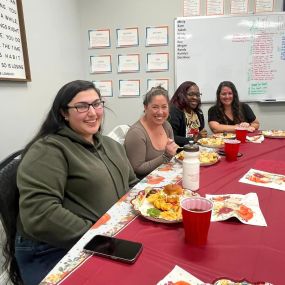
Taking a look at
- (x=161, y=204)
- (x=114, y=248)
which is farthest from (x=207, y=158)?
(x=114, y=248)

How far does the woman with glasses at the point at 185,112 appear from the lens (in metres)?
2.42

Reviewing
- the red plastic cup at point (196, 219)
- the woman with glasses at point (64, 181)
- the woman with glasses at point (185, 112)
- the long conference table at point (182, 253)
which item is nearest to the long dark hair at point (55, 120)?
the woman with glasses at point (64, 181)

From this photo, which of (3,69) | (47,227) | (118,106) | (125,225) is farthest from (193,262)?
(118,106)

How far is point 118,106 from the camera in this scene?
316 cm

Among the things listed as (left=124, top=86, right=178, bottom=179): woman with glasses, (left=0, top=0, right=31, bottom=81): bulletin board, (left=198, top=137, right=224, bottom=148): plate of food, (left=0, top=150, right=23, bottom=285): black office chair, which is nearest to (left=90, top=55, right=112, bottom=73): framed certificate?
(left=0, top=0, right=31, bottom=81): bulletin board

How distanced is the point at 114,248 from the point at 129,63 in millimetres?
2589

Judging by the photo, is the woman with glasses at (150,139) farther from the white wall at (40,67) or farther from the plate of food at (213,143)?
the white wall at (40,67)

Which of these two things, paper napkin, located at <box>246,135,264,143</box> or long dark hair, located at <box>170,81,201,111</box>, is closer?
paper napkin, located at <box>246,135,264,143</box>

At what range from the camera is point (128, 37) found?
9.76ft

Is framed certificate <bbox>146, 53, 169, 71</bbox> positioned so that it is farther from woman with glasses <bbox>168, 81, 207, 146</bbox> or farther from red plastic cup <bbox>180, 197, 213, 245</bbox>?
red plastic cup <bbox>180, 197, 213, 245</bbox>

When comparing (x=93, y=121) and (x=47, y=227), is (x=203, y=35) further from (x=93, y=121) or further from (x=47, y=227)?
(x=47, y=227)

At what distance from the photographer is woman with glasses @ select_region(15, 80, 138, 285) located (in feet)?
3.11

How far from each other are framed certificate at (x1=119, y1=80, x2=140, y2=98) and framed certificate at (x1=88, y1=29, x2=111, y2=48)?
44cm

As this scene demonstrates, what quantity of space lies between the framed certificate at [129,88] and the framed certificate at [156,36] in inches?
17.1
